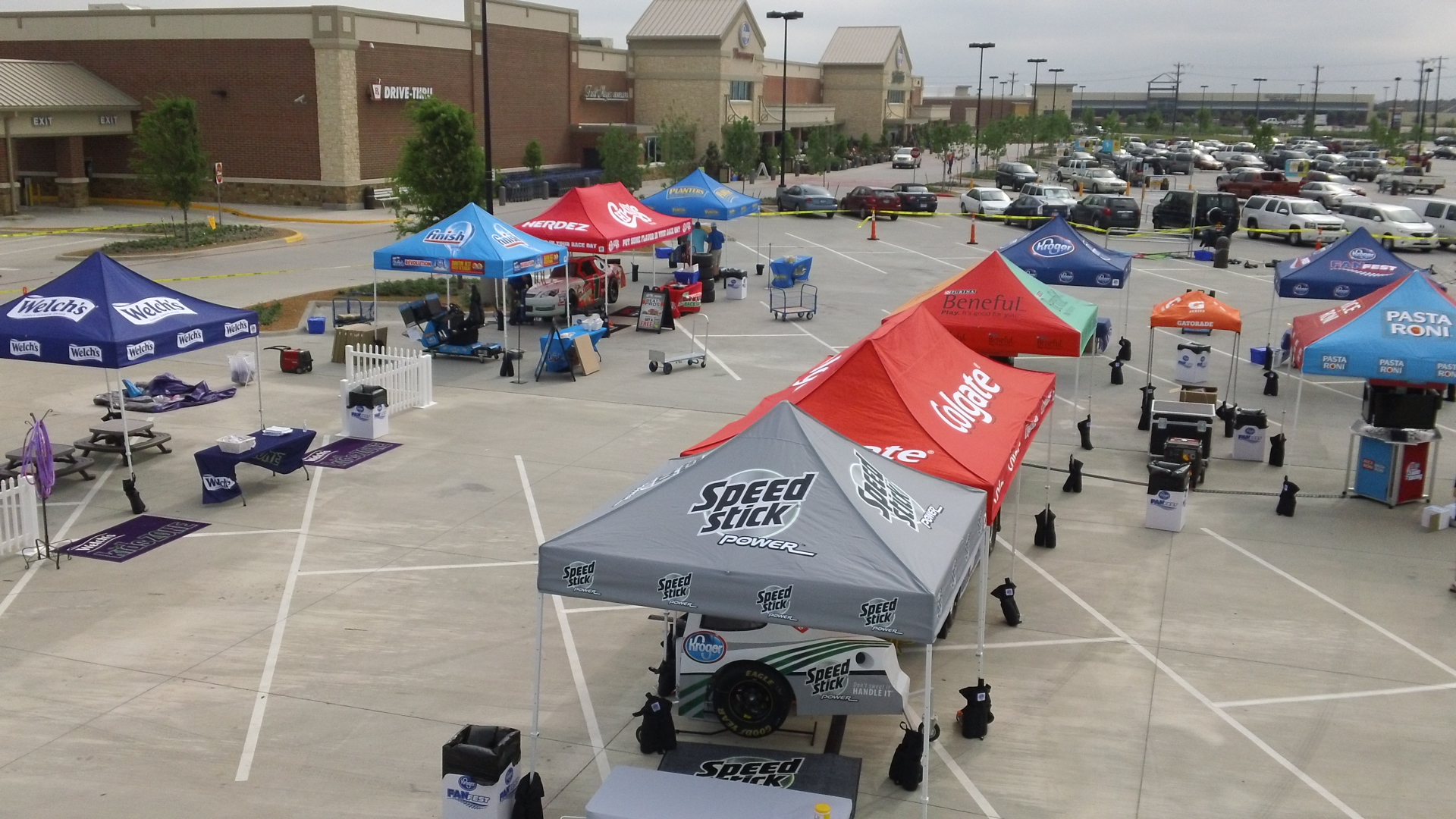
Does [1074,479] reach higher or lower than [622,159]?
lower

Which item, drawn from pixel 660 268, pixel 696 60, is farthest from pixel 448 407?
pixel 696 60

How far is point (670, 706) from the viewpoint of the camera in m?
9.66

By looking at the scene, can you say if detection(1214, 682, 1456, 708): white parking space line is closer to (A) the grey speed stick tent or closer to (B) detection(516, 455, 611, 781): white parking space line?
(A) the grey speed stick tent

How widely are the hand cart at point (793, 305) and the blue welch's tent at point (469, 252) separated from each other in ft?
21.8

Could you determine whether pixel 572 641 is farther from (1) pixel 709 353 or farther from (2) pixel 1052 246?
(1) pixel 709 353

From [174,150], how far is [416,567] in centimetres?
3003

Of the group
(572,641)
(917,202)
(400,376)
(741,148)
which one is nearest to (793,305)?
(400,376)

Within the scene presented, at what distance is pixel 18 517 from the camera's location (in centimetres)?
1359

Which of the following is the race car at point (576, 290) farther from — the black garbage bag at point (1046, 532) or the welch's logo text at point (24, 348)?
the black garbage bag at point (1046, 532)

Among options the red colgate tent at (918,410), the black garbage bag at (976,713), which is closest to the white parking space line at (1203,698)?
the red colgate tent at (918,410)

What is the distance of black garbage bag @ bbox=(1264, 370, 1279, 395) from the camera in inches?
857

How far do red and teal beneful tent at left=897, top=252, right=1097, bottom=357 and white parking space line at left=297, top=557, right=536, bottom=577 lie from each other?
6.45m

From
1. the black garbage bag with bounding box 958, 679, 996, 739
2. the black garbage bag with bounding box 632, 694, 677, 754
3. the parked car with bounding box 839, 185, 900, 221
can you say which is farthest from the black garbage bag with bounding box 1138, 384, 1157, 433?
the parked car with bounding box 839, 185, 900, 221

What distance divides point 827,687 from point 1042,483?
8154 mm
